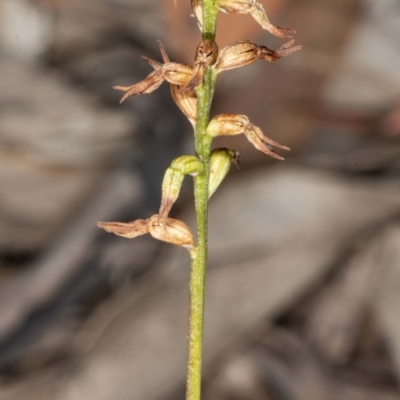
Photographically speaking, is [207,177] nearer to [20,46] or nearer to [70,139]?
[70,139]

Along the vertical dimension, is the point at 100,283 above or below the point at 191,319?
above

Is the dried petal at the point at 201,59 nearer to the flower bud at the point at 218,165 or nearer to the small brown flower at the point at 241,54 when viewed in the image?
the small brown flower at the point at 241,54

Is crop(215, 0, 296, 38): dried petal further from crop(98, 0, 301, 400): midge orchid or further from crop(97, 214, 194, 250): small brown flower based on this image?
crop(97, 214, 194, 250): small brown flower

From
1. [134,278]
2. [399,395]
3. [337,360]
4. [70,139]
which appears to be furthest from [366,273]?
[70,139]

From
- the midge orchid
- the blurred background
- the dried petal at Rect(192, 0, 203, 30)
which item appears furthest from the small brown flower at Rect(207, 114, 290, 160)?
the blurred background

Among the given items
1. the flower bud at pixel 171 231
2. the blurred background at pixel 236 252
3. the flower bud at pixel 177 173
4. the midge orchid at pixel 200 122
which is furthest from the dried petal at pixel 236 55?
the blurred background at pixel 236 252

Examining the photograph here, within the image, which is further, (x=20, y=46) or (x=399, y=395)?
(x=20, y=46)
